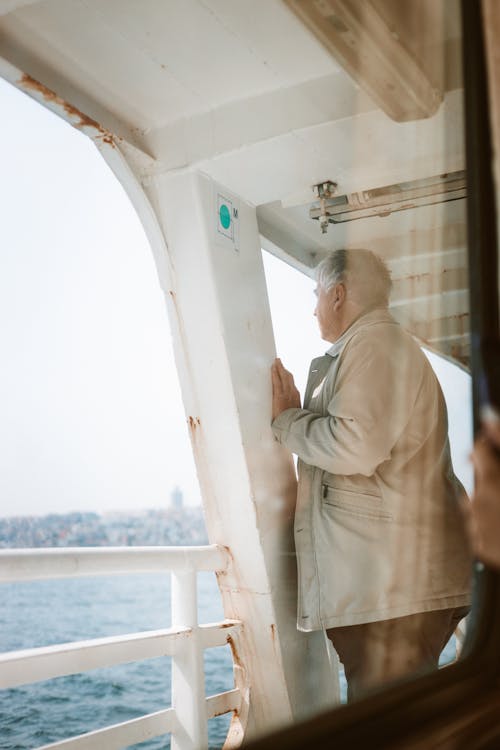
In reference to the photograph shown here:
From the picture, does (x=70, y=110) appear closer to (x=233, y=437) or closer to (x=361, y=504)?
(x=233, y=437)

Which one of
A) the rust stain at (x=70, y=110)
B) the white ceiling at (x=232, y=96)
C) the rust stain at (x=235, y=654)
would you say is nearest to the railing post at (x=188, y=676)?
the rust stain at (x=235, y=654)

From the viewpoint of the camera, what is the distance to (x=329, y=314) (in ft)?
7.50

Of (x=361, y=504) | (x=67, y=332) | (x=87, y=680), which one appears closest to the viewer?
(x=361, y=504)

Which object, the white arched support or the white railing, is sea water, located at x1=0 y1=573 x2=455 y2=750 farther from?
the white railing

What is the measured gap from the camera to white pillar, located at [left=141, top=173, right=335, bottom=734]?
2.31 m

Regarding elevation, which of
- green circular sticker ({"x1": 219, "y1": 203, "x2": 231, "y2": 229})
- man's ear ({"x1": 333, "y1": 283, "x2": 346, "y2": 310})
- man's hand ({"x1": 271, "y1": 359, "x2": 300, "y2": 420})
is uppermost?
green circular sticker ({"x1": 219, "y1": 203, "x2": 231, "y2": 229})

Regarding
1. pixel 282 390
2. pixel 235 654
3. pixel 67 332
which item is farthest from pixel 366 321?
pixel 67 332

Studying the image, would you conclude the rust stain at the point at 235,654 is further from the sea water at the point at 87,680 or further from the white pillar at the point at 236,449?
the sea water at the point at 87,680

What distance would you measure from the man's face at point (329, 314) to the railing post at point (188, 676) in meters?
0.85

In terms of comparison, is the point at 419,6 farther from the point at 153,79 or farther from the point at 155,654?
the point at 155,654

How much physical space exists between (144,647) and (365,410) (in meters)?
0.90

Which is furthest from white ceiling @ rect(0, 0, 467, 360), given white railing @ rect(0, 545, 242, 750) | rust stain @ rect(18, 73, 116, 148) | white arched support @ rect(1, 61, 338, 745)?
white railing @ rect(0, 545, 242, 750)

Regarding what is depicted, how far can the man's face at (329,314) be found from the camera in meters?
2.27

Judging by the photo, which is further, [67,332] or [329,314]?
[67,332]
